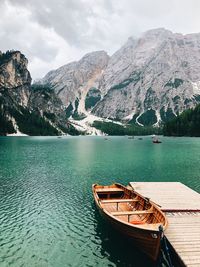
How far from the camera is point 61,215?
36906 millimetres

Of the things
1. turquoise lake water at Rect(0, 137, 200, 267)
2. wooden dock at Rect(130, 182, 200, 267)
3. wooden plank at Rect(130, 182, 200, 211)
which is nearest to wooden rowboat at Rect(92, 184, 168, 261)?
turquoise lake water at Rect(0, 137, 200, 267)

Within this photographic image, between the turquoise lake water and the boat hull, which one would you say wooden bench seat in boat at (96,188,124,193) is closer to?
the turquoise lake water

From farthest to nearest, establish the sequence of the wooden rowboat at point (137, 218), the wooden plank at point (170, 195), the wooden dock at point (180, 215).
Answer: the wooden plank at point (170, 195), the wooden rowboat at point (137, 218), the wooden dock at point (180, 215)

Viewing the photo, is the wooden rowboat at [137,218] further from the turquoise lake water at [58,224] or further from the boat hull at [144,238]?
the turquoise lake water at [58,224]

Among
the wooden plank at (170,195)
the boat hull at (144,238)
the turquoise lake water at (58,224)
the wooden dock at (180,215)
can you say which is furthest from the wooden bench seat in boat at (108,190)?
the boat hull at (144,238)

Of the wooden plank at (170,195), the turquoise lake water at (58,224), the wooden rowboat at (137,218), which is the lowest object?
the turquoise lake water at (58,224)

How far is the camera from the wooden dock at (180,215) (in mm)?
22344

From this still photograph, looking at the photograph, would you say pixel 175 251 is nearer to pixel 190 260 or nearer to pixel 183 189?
pixel 190 260

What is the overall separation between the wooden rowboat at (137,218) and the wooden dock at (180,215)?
5.54ft

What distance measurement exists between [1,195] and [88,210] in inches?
637

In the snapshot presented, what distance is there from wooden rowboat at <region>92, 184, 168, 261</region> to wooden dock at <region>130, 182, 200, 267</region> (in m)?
1.69

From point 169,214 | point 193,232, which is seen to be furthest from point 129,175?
point 193,232

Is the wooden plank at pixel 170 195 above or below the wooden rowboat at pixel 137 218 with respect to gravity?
below

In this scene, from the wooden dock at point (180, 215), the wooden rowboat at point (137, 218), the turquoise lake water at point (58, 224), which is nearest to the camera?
the wooden dock at point (180, 215)
